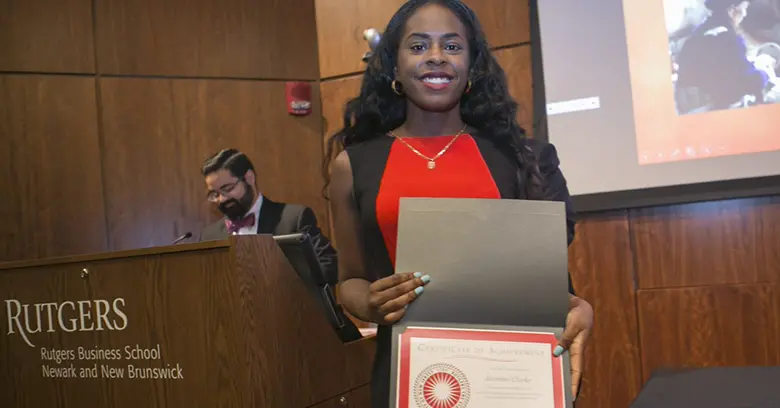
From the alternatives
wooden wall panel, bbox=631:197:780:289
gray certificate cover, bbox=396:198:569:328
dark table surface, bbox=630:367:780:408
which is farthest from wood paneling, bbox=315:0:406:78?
gray certificate cover, bbox=396:198:569:328

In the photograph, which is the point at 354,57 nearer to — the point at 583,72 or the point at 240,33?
the point at 240,33

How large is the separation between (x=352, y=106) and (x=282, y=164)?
10.1ft

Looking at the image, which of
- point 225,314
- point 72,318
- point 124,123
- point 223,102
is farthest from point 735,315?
point 124,123

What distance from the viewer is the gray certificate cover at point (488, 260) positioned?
991 mm

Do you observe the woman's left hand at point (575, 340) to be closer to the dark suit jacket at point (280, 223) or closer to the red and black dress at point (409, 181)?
the red and black dress at point (409, 181)

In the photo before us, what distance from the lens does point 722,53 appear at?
2.94 meters

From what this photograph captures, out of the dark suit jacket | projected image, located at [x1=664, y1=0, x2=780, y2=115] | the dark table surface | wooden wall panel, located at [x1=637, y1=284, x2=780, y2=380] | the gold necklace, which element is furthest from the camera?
the dark suit jacket

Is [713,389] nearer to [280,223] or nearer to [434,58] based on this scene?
[434,58]

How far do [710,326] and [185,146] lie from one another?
9.73 ft

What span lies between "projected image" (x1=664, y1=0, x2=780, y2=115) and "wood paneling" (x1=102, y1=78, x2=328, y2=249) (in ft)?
7.31

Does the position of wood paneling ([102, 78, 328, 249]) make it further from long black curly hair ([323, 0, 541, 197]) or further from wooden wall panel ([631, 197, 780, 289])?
long black curly hair ([323, 0, 541, 197])

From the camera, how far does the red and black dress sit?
1.15 metres

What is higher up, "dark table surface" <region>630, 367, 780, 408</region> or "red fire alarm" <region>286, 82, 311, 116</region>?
"red fire alarm" <region>286, 82, 311, 116</region>

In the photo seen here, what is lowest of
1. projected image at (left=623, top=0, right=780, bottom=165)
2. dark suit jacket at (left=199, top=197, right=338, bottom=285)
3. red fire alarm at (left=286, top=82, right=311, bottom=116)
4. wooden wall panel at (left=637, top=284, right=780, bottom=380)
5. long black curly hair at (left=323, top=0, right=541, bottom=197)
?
wooden wall panel at (left=637, top=284, right=780, bottom=380)
